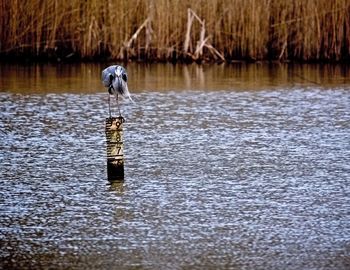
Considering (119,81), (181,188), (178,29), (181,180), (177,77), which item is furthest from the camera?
(178,29)

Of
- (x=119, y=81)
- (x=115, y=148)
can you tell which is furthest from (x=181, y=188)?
(x=119, y=81)

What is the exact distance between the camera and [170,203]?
6.66 m

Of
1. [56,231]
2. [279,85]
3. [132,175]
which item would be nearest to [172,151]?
[132,175]

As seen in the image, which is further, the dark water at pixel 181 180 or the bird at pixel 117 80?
the bird at pixel 117 80

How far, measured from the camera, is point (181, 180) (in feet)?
24.3

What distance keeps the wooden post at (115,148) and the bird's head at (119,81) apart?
40 centimetres

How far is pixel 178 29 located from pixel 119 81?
8692mm

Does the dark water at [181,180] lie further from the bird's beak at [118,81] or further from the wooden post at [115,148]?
the bird's beak at [118,81]

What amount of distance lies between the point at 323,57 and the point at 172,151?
798cm

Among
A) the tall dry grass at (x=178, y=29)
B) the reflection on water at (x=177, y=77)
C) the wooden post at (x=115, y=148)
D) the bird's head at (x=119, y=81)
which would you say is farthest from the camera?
the tall dry grass at (x=178, y=29)

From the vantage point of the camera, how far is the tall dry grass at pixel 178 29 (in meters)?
16.1

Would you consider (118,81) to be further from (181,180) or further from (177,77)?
(177,77)

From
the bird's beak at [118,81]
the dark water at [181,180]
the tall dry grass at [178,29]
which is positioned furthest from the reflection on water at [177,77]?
the bird's beak at [118,81]

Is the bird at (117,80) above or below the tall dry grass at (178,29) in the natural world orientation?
below
